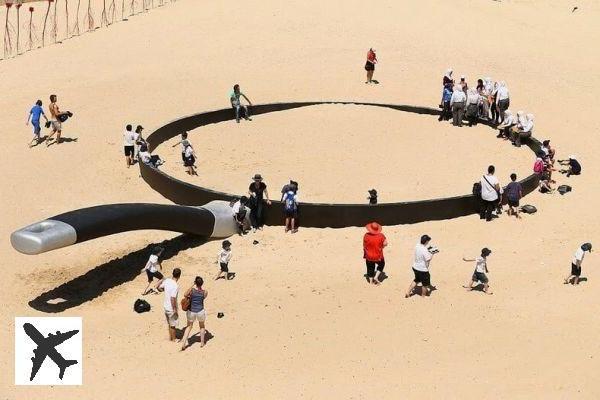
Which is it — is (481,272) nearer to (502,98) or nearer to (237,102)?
(502,98)

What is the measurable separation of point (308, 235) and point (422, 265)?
3.75 metres

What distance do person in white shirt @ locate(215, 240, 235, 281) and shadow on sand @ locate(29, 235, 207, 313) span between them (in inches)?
58.2

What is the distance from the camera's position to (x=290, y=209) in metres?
18.3

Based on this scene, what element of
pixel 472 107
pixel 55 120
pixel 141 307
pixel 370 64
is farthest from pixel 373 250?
pixel 370 64

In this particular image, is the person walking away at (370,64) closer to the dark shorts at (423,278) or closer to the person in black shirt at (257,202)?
the person in black shirt at (257,202)

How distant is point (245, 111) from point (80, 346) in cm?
1470

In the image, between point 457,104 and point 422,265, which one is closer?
point 422,265

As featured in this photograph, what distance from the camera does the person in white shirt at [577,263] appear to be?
51.3 feet

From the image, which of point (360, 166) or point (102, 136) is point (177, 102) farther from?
point (360, 166)

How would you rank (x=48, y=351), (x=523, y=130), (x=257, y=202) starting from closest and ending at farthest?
(x=48, y=351) < (x=257, y=202) < (x=523, y=130)

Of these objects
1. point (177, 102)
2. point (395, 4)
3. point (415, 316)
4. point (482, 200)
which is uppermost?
point (395, 4)

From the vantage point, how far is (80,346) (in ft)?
44.7

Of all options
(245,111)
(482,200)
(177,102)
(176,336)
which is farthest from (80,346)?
(177,102)

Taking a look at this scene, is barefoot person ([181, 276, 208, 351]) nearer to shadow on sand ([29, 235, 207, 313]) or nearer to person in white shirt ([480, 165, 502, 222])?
shadow on sand ([29, 235, 207, 313])
